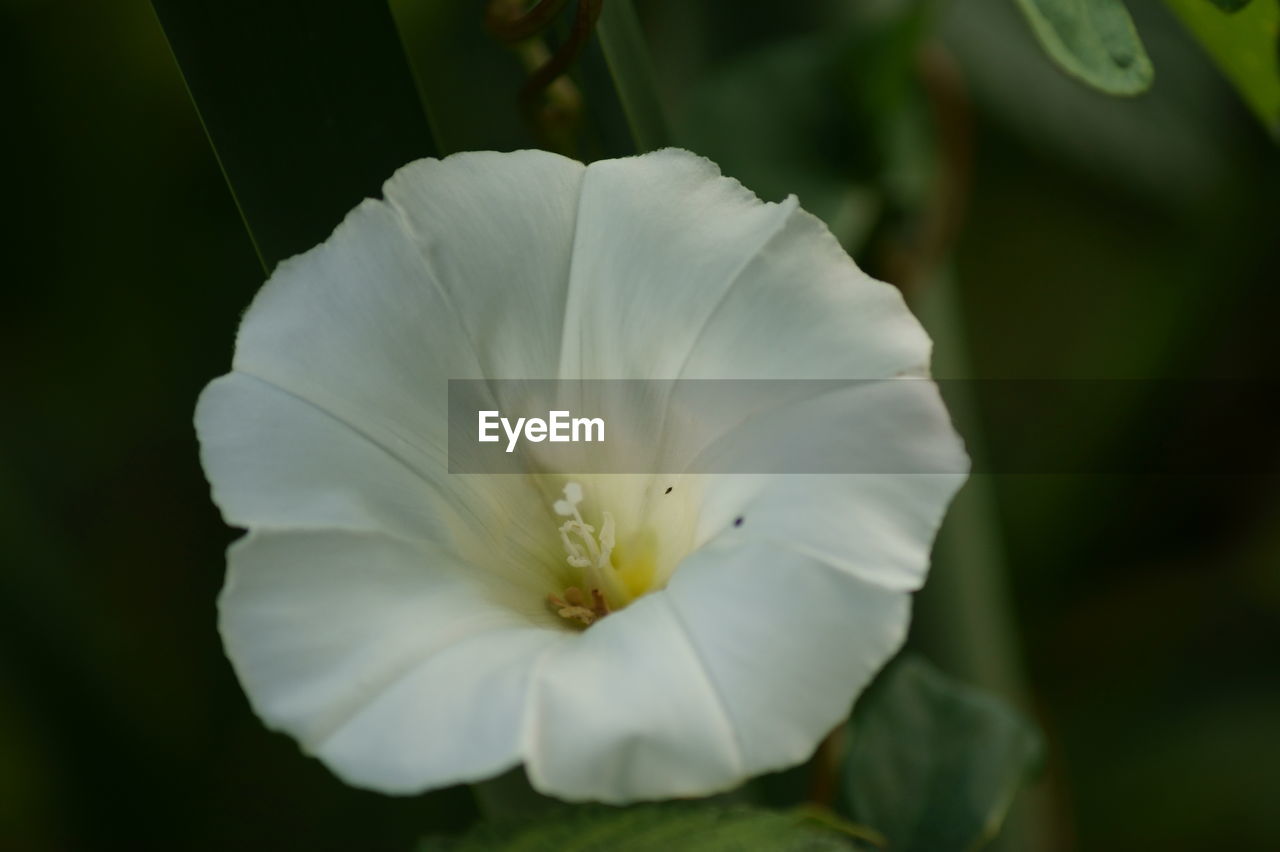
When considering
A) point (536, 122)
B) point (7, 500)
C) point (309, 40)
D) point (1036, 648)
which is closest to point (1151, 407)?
point (1036, 648)

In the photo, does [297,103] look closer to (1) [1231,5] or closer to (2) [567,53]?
(2) [567,53]

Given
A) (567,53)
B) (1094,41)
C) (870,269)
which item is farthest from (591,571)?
(870,269)

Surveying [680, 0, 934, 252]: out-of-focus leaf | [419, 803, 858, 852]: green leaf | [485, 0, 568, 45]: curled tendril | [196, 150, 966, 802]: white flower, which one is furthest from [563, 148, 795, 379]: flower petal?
[680, 0, 934, 252]: out-of-focus leaf

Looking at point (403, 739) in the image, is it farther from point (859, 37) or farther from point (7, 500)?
point (859, 37)

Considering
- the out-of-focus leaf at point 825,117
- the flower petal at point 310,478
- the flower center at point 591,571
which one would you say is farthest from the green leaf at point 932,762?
the out-of-focus leaf at point 825,117

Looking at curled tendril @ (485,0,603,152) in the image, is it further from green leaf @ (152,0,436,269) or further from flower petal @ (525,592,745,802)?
flower petal @ (525,592,745,802)

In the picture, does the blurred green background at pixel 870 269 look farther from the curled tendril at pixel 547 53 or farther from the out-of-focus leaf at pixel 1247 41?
the out-of-focus leaf at pixel 1247 41
